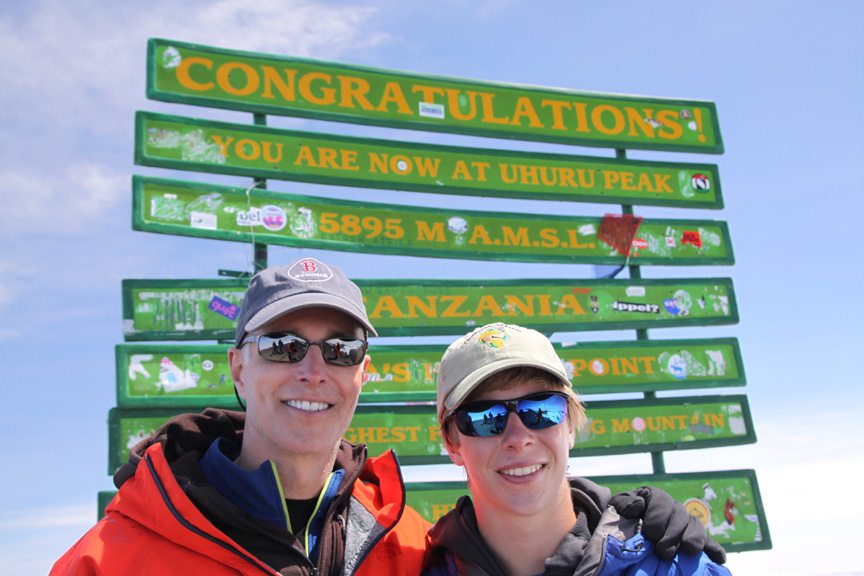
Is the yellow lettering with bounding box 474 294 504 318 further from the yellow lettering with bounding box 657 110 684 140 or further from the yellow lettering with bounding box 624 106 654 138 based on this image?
the yellow lettering with bounding box 657 110 684 140

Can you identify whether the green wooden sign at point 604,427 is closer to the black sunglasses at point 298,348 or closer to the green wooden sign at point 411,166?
the green wooden sign at point 411,166

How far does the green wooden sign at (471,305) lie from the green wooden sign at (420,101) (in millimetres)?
1809

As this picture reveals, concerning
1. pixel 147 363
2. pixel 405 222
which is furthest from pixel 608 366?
pixel 147 363

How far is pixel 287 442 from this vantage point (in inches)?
106

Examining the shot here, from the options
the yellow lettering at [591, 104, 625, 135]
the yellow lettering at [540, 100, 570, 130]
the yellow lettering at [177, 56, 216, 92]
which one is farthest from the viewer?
the yellow lettering at [591, 104, 625, 135]

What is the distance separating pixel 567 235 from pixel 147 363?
4656mm

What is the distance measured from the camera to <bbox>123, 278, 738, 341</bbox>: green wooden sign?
20.7ft

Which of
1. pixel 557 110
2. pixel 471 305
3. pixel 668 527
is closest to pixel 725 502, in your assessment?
pixel 471 305

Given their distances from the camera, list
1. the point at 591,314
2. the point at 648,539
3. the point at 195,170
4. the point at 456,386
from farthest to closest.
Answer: the point at 591,314 → the point at 195,170 → the point at 456,386 → the point at 648,539

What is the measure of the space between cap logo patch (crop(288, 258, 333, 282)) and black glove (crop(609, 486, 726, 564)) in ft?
4.71

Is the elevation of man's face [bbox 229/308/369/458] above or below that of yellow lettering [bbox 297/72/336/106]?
below

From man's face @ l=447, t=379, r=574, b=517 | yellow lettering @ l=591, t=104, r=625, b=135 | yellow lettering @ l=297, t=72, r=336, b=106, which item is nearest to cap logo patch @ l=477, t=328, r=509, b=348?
man's face @ l=447, t=379, r=574, b=517

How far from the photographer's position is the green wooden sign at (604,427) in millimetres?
6102

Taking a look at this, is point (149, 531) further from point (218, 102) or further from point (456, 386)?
point (218, 102)
